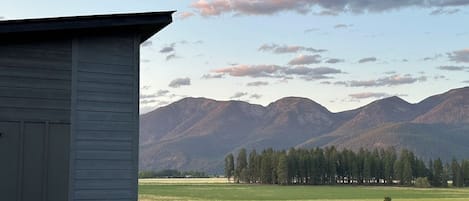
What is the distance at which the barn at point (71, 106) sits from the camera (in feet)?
31.2

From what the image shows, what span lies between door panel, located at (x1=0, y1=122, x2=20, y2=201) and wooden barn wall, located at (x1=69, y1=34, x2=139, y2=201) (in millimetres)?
809

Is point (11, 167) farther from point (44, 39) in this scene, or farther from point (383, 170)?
point (383, 170)

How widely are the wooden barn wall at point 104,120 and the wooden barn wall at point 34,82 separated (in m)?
0.18

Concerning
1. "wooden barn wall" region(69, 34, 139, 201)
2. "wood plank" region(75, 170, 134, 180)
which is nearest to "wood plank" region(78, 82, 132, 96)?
"wooden barn wall" region(69, 34, 139, 201)

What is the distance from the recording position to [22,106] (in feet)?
31.3

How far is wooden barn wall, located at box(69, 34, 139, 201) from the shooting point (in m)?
9.88

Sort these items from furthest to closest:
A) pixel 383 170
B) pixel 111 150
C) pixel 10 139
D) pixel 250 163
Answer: pixel 250 163, pixel 383 170, pixel 111 150, pixel 10 139

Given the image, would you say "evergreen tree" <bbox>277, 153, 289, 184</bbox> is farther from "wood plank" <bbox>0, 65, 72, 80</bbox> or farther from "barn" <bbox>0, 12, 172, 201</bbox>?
"wood plank" <bbox>0, 65, 72, 80</bbox>

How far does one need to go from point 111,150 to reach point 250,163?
169m

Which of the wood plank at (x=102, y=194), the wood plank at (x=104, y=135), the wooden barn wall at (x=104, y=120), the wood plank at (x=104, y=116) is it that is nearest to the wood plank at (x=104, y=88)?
the wooden barn wall at (x=104, y=120)

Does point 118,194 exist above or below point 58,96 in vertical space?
below

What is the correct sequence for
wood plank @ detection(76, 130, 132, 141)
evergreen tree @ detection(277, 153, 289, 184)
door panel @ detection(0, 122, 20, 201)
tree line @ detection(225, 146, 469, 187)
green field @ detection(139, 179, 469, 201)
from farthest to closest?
tree line @ detection(225, 146, 469, 187) < evergreen tree @ detection(277, 153, 289, 184) < green field @ detection(139, 179, 469, 201) < wood plank @ detection(76, 130, 132, 141) < door panel @ detection(0, 122, 20, 201)

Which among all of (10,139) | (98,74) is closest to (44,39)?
(98,74)

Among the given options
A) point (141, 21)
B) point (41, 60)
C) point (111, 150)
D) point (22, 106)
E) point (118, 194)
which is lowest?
point (118, 194)
